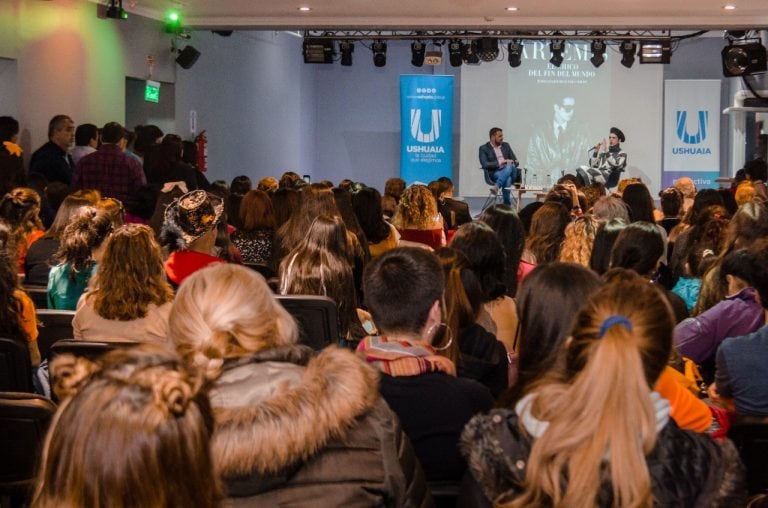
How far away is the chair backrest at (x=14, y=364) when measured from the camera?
344cm

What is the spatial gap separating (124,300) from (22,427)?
101cm

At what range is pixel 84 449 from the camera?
1.27 meters

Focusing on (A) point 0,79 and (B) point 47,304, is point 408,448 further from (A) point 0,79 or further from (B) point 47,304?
(A) point 0,79

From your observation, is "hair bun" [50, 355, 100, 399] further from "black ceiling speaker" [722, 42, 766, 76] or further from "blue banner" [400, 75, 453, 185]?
"blue banner" [400, 75, 453, 185]

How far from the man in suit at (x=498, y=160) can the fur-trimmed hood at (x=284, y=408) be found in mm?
15653

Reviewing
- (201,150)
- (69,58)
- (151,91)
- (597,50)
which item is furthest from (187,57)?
(597,50)

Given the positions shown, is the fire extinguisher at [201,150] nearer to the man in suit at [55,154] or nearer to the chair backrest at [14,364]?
the man in suit at [55,154]

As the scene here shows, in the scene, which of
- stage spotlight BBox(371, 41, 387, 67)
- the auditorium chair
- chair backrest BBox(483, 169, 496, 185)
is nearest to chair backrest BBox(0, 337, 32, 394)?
the auditorium chair

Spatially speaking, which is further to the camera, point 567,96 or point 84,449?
point 567,96

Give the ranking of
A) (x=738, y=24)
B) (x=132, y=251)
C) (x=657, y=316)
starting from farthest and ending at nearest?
(x=738, y=24) < (x=132, y=251) < (x=657, y=316)

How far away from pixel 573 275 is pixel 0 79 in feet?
26.6

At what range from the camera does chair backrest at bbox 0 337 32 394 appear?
11.3ft

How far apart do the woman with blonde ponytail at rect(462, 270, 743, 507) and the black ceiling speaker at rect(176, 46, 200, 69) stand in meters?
11.5

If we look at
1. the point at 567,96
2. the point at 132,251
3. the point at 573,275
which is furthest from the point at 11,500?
the point at 567,96
